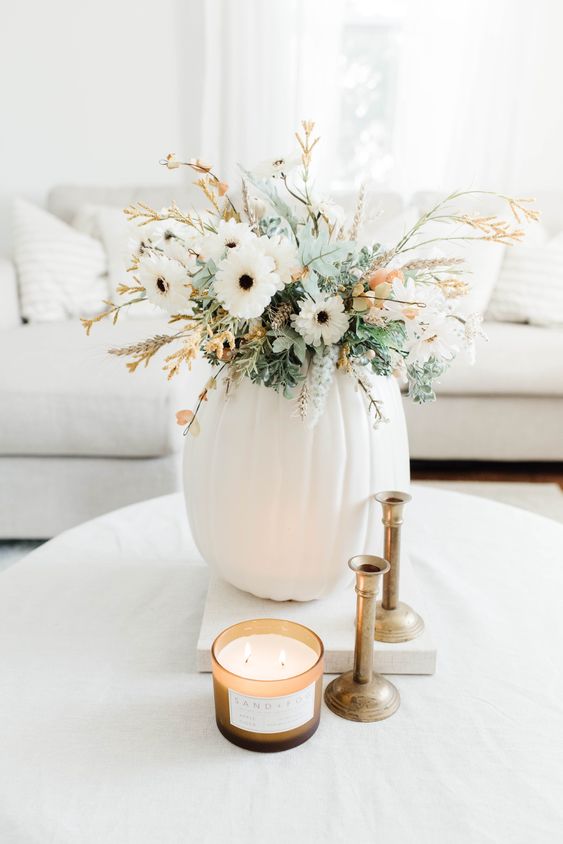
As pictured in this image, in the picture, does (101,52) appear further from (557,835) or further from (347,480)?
(557,835)

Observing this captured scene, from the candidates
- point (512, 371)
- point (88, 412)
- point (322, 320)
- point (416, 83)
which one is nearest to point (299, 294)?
point (322, 320)

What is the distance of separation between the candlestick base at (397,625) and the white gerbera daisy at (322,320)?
0.29m

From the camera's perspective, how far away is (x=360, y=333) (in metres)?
0.74

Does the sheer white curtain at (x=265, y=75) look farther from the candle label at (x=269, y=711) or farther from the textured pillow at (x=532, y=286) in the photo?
the candle label at (x=269, y=711)

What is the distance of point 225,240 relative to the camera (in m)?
0.69

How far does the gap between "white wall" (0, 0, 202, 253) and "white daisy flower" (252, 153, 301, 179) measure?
2.65 meters

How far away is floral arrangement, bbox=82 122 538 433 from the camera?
0.69 m

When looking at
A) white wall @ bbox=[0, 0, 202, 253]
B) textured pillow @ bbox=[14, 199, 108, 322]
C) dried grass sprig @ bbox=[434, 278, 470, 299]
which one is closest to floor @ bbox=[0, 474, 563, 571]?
textured pillow @ bbox=[14, 199, 108, 322]

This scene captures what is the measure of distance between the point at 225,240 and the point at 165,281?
7cm

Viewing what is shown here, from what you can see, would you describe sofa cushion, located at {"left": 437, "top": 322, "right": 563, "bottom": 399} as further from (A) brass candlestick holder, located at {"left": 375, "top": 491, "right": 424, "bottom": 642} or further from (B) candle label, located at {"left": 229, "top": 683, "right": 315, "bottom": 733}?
(B) candle label, located at {"left": 229, "top": 683, "right": 315, "bottom": 733}

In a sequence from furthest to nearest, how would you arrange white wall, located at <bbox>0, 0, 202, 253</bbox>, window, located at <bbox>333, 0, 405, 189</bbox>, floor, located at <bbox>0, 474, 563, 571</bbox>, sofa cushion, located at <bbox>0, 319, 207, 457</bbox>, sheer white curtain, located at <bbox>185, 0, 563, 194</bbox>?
window, located at <bbox>333, 0, 405, 189</bbox> < sheer white curtain, located at <bbox>185, 0, 563, 194</bbox> < white wall, located at <bbox>0, 0, 202, 253</bbox> < floor, located at <bbox>0, 474, 563, 571</bbox> < sofa cushion, located at <bbox>0, 319, 207, 457</bbox>

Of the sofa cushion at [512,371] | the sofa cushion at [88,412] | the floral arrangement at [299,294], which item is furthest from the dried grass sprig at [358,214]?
the sofa cushion at [512,371]

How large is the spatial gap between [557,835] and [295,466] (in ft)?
1.27

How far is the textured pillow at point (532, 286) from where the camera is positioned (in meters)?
2.40
